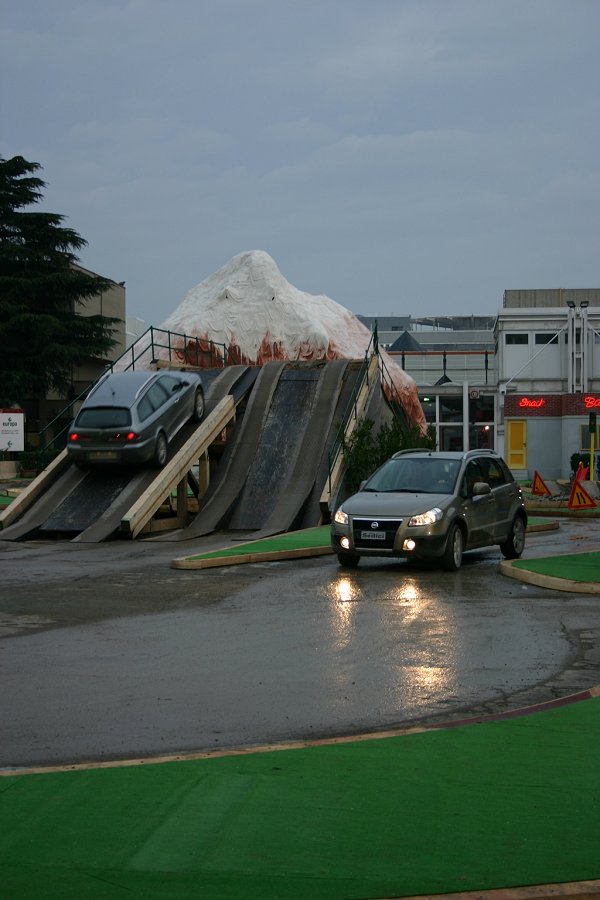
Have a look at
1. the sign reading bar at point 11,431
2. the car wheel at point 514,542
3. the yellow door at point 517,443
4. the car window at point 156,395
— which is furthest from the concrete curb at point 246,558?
the yellow door at point 517,443

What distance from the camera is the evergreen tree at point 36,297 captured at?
45.7 meters

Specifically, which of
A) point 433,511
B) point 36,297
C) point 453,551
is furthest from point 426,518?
point 36,297

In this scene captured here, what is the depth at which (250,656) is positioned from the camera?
973 cm

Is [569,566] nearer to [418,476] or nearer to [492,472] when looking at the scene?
[418,476]

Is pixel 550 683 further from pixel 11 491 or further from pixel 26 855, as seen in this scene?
pixel 11 491

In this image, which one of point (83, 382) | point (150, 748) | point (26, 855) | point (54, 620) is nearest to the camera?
point (26, 855)

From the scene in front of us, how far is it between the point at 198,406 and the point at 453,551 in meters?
12.9

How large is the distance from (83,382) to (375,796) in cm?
5656

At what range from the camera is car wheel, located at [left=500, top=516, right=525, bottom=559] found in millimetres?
18359

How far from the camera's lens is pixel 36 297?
156 feet

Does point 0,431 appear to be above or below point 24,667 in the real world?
above

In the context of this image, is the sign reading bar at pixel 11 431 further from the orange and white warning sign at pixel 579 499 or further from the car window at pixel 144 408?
the orange and white warning sign at pixel 579 499

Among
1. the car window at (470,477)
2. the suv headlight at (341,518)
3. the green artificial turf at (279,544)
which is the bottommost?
the green artificial turf at (279,544)

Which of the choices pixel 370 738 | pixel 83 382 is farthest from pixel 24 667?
pixel 83 382
